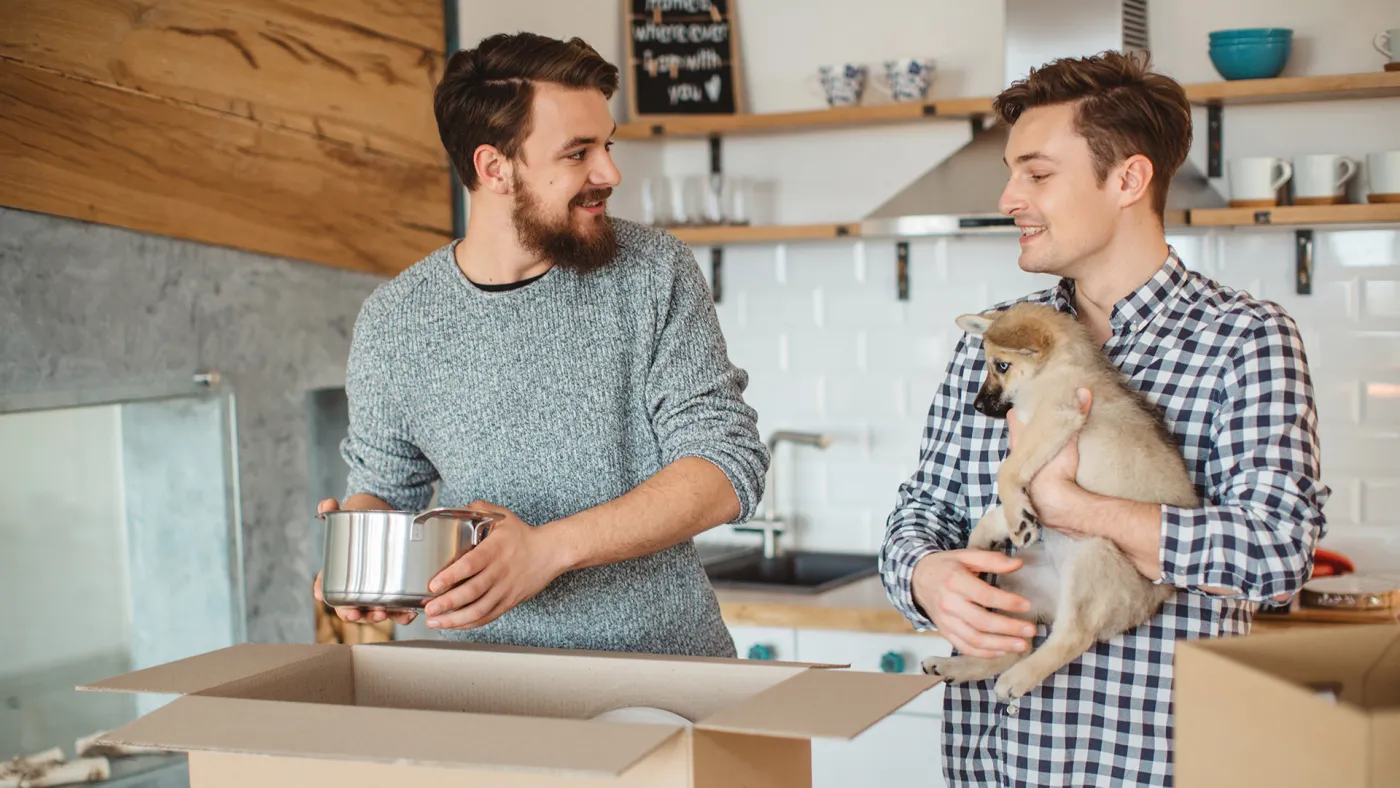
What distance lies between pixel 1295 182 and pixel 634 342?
77.2 inches

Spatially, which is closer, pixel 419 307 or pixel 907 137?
pixel 419 307

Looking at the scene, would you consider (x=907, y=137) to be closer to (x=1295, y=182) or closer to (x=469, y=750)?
(x=1295, y=182)

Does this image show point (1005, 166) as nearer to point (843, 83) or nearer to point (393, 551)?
point (843, 83)

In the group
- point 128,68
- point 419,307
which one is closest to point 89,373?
point 128,68

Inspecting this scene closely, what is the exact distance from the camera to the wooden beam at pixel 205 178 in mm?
2283

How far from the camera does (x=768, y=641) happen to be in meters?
3.16

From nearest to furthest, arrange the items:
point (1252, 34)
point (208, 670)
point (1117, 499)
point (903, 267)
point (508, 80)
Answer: point (208, 670) < point (1117, 499) < point (508, 80) < point (1252, 34) < point (903, 267)

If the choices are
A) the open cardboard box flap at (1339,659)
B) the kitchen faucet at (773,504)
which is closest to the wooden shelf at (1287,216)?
the kitchen faucet at (773,504)

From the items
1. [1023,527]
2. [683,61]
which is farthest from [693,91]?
[1023,527]

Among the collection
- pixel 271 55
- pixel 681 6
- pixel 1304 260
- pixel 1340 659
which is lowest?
pixel 1340 659

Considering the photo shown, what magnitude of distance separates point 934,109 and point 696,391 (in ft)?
6.01

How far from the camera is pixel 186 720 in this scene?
114 cm

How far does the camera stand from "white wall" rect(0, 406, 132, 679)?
90.8 inches

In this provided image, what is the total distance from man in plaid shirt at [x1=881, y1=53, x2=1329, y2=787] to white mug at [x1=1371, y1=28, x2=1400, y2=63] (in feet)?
5.65
